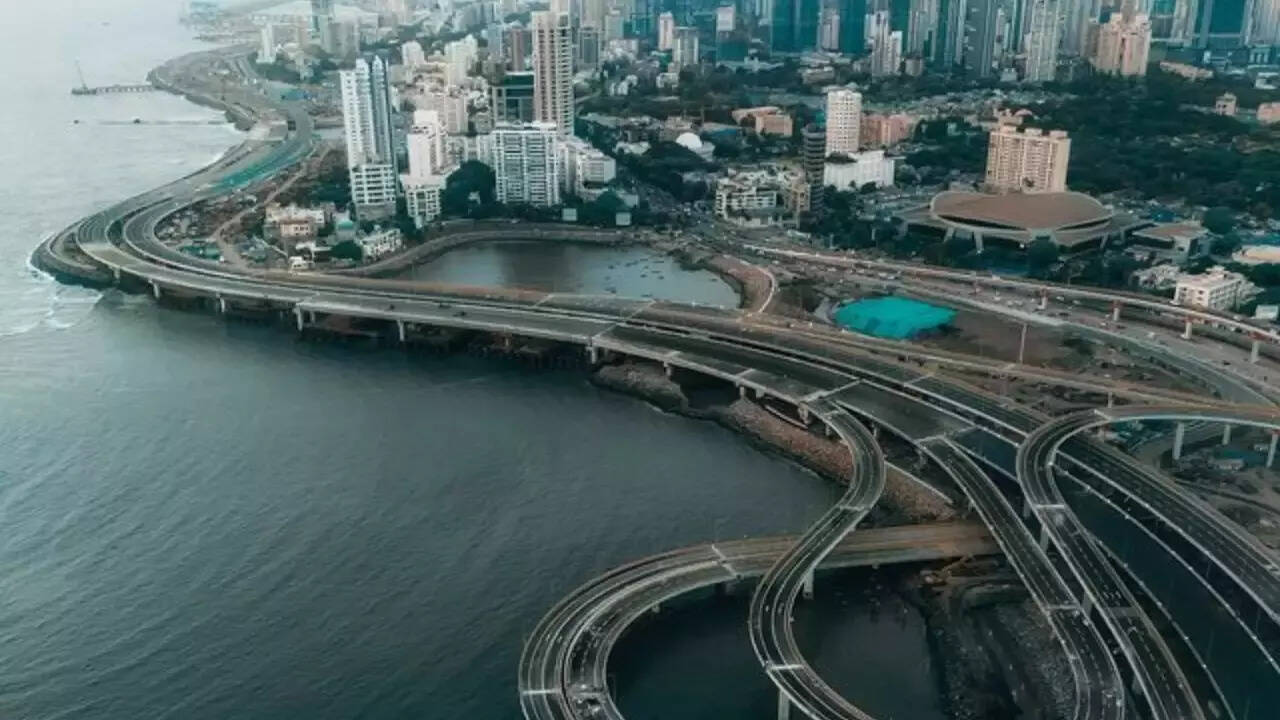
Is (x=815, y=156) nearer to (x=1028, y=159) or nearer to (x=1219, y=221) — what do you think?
(x=1028, y=159)

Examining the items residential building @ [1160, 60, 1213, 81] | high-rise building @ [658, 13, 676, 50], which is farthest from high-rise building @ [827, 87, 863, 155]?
high-rise building @ [658, 13, 676, 50]

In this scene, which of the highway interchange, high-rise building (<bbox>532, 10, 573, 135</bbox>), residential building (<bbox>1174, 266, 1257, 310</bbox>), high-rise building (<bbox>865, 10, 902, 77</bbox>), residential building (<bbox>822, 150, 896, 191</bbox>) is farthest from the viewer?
high-rise building (<bbox>865, 10, 902, 77</bbox>)

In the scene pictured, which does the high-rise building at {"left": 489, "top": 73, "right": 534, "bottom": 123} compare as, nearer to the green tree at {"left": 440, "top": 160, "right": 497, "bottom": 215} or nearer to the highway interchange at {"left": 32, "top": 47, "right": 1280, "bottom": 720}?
the green tree at {"left": 440, "top": 160, "right": 497, "bottom": 215}

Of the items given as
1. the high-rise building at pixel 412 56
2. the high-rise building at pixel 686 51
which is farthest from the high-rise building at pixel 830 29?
the high-rise building at pixel 412 56

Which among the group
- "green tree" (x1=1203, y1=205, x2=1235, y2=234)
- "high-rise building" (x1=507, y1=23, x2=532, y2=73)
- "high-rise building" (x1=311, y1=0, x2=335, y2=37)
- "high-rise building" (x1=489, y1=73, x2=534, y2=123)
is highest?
"high-rise building" (x1=311, y1=0, x2=335, y2=37)

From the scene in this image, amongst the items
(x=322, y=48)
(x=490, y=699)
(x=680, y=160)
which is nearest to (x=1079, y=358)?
(x=490, y=699)

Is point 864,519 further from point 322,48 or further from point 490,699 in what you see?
point 322,48

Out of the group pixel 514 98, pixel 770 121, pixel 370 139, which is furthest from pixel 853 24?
pixel 370 139
